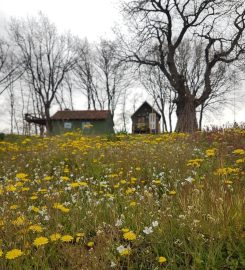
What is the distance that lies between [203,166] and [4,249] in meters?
3.16

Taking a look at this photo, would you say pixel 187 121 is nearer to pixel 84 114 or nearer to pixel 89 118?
pixel 89 118

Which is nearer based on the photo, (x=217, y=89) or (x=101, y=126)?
(x=217, y=89)

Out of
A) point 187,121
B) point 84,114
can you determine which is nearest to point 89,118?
point 84,114

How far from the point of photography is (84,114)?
47.6 meters

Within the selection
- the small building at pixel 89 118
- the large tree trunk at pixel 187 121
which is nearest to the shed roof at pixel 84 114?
the small building at pixel 89 118

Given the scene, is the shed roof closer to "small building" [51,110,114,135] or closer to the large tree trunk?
"small building" [51,110,114,135]

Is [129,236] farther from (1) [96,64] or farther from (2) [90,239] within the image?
(1) [96,64]

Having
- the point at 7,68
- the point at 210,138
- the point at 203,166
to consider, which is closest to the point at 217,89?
the point at 7,68

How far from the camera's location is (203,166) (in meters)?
4.68

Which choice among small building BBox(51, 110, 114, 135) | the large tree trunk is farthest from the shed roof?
the large tree trunk

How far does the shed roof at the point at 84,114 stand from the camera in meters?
46.4

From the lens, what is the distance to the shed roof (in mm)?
46406

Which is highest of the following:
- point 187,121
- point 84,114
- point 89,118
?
point 84,114

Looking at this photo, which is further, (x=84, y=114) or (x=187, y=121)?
(x=84, y=114)
